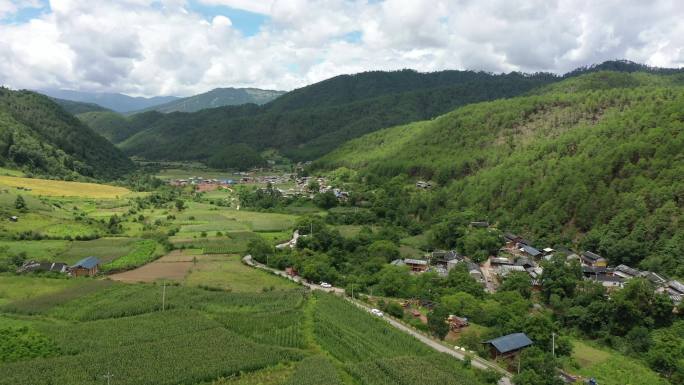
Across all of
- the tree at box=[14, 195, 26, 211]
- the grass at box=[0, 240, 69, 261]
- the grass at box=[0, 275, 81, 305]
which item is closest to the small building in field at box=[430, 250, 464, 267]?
the grass at box=[0, 275, 81, 305]

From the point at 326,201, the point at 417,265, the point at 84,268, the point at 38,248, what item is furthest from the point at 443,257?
the point at 38,248

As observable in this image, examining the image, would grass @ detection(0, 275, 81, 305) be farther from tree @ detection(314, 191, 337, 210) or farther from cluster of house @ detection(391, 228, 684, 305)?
tree @ detection(314, 191, 337, 210)

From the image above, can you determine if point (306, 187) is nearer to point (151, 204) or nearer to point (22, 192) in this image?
point (151, 204)

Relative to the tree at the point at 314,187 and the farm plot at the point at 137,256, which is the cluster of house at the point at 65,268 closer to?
the farm plot at the point at 137,256

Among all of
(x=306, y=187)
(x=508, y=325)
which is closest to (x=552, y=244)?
(x=508, y=325)

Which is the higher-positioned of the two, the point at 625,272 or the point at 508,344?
the point at 625,272

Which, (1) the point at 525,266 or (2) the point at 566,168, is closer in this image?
(1) the point at 525,266

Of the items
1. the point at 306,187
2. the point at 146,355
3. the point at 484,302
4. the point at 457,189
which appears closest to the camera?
the point at 146,355

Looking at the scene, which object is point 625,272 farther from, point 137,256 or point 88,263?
point 88,263
